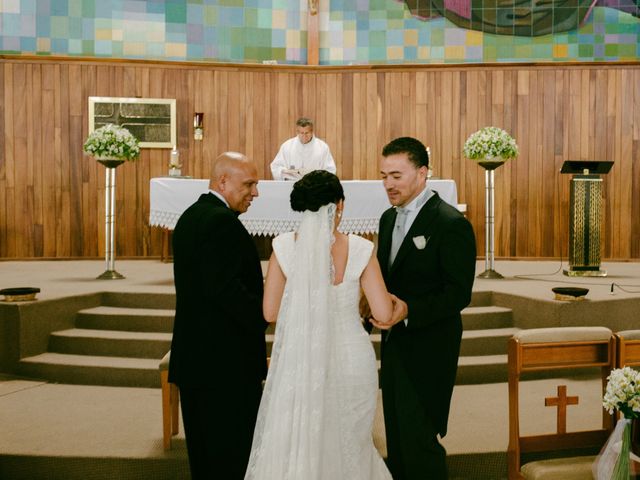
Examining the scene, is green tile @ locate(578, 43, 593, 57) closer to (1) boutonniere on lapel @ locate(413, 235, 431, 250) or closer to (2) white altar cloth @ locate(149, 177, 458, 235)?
(2) white altar cloth @ locate(149, 177, 458, 235)

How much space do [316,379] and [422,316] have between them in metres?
0.47

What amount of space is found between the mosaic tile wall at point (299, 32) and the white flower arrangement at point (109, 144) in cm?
257

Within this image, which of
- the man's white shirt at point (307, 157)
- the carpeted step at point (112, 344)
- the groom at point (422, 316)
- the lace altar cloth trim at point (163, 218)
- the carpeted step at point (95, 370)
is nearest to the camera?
the groom at point (422, 316)

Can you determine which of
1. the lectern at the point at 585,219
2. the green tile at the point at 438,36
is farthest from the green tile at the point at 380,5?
the lectern at the point at 585,219

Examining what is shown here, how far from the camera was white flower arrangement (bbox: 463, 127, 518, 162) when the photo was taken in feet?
23.2

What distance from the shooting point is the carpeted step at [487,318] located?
18.7 feet

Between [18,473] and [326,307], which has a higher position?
[326,307]

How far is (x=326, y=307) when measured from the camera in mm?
2623

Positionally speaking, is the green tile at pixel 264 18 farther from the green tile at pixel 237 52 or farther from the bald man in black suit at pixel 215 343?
the bald man in black suit at pixel 215 343

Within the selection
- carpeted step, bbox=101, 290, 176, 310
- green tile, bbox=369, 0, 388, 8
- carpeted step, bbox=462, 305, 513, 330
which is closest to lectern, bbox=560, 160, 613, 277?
carpeted step, bbox=462, 305, 513, 330

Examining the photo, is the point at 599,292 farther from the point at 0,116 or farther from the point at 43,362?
the point at 0,116

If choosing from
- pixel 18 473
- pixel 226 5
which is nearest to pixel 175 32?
pixel 226 5

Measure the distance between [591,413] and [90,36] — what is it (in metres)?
7.39

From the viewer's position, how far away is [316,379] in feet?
8.54
